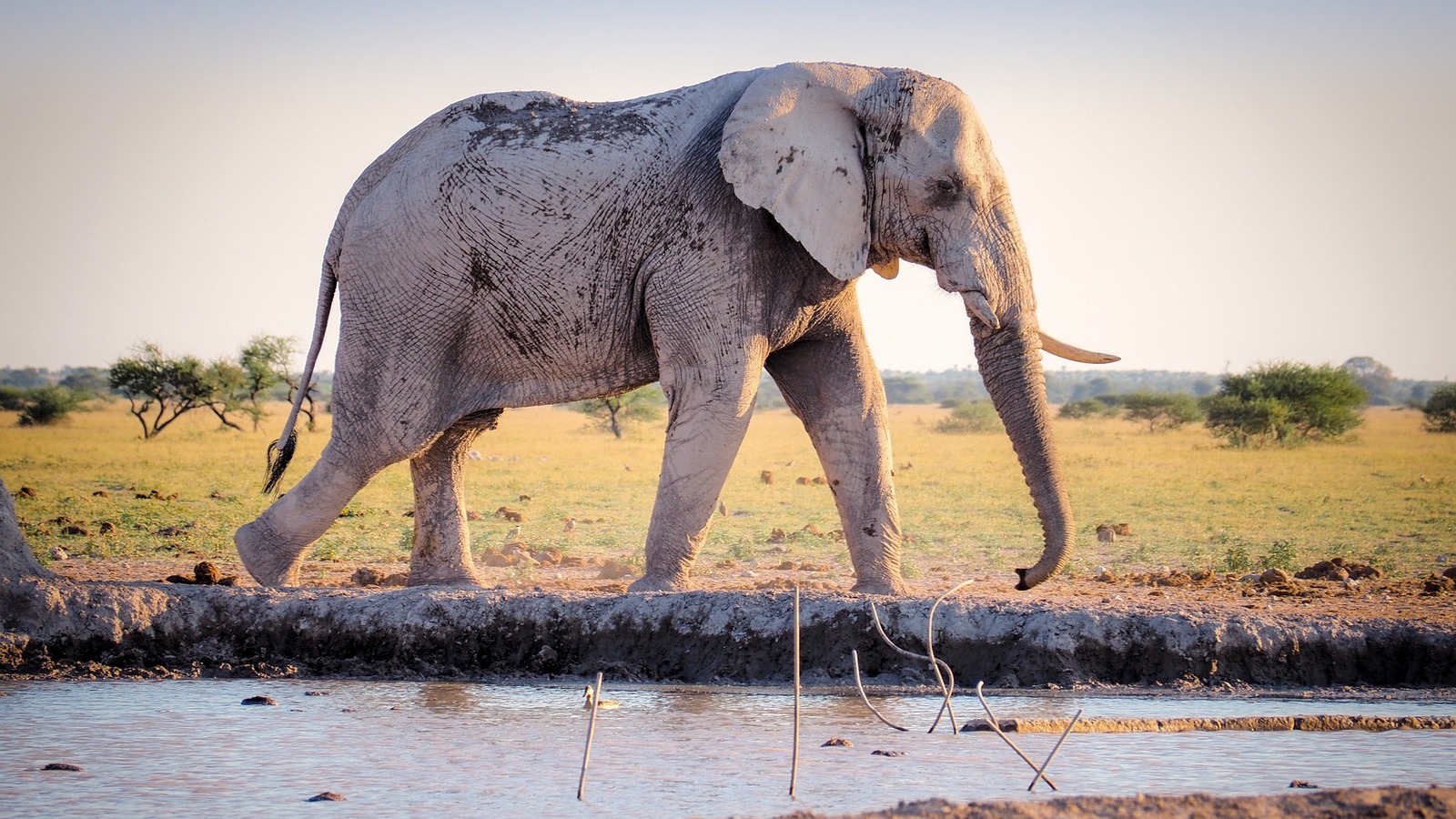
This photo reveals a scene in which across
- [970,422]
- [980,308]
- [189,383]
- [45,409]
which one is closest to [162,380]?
A: [189,383]

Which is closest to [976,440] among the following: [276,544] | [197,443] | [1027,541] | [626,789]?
[197,443]

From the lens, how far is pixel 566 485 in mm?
20500

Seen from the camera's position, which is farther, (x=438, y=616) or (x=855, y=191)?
(x=855, y=191)

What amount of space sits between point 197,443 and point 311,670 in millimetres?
25452

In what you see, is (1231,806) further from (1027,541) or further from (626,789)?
(1027,541)

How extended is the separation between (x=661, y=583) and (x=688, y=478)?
51 centimetres

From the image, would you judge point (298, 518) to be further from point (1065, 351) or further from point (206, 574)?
point (1065, 351)

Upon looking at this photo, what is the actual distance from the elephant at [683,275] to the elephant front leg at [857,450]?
1cm

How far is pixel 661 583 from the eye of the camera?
7.95 meters

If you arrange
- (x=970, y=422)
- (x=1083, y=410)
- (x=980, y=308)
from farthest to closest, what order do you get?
1. (x=1083, y=410)
2. (x=970, y=422)
3. (x=980, y=308)

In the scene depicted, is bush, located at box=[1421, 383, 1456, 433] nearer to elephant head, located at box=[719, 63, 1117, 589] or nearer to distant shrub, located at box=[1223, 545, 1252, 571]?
distant shrub, located at box=[1223, 545, 1252, 571]

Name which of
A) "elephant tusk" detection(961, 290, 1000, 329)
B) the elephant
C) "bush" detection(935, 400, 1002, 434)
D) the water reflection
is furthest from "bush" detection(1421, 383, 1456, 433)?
the water reflection

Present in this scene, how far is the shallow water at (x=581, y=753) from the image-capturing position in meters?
4.95

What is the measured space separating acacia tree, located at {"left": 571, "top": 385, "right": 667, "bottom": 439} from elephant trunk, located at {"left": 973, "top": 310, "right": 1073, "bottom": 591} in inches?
1084
